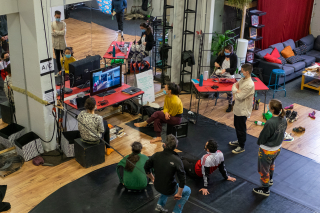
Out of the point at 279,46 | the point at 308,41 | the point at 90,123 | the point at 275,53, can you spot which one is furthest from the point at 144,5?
the point at 308,41

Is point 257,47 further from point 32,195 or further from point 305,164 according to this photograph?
point 32,195

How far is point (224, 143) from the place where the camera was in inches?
262

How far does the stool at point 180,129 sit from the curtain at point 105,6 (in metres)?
2.64

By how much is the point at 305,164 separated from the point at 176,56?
398 centimetres

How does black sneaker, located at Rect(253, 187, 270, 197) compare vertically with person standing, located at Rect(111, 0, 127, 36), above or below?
below

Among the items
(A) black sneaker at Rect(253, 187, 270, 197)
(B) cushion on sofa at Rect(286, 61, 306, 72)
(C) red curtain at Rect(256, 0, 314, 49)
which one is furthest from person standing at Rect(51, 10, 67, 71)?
(B) cushion on sofa at Rect(286, 61, 306, 72)

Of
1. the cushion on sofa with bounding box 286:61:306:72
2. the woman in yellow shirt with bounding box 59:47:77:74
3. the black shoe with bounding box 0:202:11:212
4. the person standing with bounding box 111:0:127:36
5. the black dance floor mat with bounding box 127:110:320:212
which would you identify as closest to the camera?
the black shoe with bounding box 0:202:11:212

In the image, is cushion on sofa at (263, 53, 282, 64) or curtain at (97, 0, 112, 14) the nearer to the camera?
curtain at (97, 0, 112, 14)

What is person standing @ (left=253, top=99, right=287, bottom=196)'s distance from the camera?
4.68 metres

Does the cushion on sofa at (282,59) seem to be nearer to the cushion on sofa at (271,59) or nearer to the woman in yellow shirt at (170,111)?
the cushion on sofa at (271,59)

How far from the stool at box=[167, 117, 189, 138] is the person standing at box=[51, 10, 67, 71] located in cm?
230

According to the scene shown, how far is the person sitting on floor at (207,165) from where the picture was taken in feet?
16.5

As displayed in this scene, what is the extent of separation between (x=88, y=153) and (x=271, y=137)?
9.17 ft

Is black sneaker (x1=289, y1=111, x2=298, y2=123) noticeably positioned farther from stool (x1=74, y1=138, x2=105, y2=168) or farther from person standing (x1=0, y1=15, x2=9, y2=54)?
person standing (x1=0, y1=15, x2=9, y2=54)
